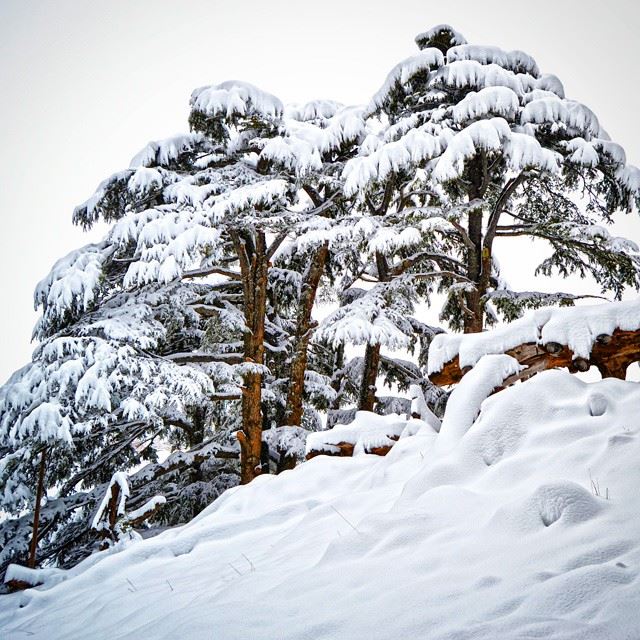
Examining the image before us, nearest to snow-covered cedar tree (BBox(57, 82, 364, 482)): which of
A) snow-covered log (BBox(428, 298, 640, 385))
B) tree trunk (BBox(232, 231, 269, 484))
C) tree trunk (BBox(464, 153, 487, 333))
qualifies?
tree trunk (BBox(232, 231, 269, 484))

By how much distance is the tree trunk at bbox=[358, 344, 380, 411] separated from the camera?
31.0 feet

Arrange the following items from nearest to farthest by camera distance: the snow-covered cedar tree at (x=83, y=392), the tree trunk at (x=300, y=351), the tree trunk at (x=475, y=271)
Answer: the snow-covered cedar tree at (x=83, y=392)
the tree trunk at (x=475, y=271)
the tree trunk at (x=300, y=351)

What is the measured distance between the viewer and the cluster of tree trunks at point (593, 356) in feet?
11.2

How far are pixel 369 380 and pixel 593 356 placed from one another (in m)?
6.18

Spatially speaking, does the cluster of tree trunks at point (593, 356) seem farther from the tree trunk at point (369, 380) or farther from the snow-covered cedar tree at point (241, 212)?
the tree trunk at point (369, 380)

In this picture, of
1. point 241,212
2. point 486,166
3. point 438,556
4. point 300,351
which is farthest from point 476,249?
point 438,556

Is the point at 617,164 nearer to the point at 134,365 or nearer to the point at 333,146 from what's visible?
the point at 333,146

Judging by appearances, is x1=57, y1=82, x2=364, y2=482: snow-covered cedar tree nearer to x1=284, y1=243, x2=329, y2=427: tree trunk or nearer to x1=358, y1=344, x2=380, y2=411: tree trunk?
Result: x1=284, y1=243, x2=329, y2=427: tree trunk

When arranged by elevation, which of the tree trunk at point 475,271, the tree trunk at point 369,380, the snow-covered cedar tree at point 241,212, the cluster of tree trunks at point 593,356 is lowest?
the cluster of tree trunks at point 593,356

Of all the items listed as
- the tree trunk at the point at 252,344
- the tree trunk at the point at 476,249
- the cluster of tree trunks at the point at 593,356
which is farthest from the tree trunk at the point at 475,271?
the cluster of tree trunks at the point at 593,356

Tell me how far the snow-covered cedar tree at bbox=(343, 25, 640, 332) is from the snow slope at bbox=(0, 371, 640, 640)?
506cm

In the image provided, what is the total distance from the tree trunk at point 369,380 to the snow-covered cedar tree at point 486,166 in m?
1.71

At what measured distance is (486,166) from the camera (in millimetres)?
8352

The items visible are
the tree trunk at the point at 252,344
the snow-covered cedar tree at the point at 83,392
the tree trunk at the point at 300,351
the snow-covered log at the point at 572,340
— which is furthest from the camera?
the tree trunk at the point at 300,351
